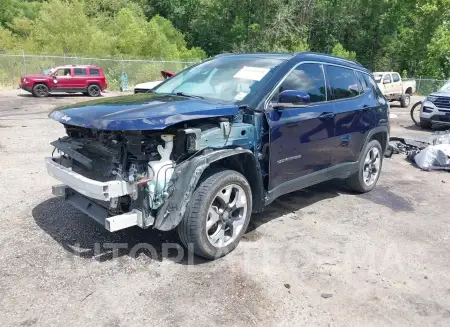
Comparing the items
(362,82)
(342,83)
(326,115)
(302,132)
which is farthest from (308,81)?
(362,82)

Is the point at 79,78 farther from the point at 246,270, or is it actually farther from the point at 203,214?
the point at 246,270

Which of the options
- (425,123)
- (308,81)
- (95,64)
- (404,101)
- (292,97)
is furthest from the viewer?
(95,64)

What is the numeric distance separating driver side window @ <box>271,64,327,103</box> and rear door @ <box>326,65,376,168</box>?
0.20m

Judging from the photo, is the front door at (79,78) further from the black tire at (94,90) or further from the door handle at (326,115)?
the door handle at (326,115)

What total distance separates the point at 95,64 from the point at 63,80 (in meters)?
7.61

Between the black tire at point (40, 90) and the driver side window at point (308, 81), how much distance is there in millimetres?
19708

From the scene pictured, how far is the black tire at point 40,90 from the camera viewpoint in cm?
2172

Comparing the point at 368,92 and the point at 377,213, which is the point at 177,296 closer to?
the point at 377,213

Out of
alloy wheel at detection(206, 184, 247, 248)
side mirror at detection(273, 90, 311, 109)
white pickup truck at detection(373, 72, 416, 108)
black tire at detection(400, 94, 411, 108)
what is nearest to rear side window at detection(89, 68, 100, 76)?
white pickup truck at detection(373, 72, 416, 108)

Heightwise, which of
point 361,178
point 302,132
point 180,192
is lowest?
point 361,178

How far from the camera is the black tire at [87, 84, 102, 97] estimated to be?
75.9 ft

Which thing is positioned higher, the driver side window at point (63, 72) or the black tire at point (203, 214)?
the driver side window at point (63, 72)

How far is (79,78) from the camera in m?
22.7

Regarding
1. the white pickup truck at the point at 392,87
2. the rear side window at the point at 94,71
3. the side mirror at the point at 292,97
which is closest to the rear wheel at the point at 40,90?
the rear side window at the point at 94,71
